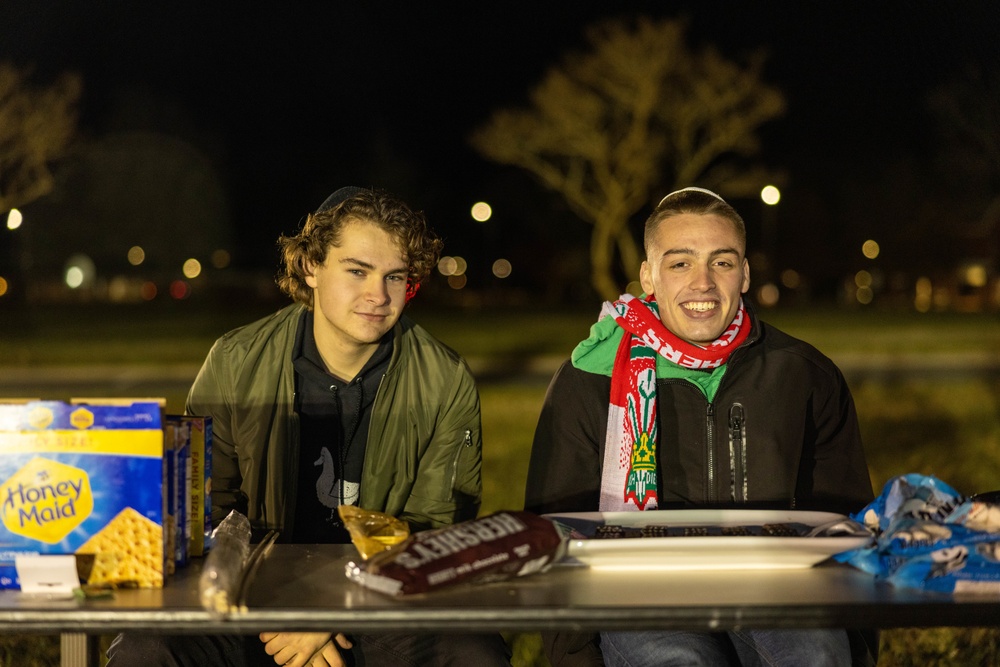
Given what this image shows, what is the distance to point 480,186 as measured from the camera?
3825 cm

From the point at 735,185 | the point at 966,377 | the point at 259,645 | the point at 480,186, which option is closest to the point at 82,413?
the point at 259,645

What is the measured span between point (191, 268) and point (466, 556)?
139 feet

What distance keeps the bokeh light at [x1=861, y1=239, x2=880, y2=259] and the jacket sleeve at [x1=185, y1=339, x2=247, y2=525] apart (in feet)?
157

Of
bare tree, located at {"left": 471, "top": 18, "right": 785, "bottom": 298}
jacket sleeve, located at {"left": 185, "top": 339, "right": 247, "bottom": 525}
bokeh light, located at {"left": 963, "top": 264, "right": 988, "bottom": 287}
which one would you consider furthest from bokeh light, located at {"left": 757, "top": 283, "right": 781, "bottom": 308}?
jacket sleeve, located at {"left": 185, "top": 339, "right": 247, "bottom": 525}

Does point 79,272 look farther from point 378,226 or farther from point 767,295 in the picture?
point 378,226

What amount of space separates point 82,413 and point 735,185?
26146 mm

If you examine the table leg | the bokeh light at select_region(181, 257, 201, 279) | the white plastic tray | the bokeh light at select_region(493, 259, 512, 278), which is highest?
the bokeh light at select_region(493, 259, 512, 278)

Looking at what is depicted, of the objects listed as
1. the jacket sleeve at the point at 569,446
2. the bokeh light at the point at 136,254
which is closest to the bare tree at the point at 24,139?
the jacket sleeve at the point at 569,446

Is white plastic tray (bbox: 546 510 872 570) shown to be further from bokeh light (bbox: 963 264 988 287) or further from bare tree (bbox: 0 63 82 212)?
bokeh light (bbox: 963 264 988 287)

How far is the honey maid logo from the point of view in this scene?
6.62 ft

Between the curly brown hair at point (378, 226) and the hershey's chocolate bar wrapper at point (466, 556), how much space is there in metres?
1.27

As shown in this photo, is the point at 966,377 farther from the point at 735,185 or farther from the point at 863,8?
the point at 735,185

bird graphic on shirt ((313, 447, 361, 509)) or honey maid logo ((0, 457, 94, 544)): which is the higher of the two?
honey maid logo ((0, 457, 94, 544))

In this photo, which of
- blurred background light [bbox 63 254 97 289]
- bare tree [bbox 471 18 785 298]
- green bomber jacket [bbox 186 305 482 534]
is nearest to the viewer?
green bomber jacket [bbox 186 305 482 534]
